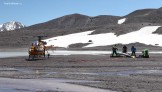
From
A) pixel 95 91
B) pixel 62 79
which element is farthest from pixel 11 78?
pixel 95 91

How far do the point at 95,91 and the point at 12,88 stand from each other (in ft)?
12.7

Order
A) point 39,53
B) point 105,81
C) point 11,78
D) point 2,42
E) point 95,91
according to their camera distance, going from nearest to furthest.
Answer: point 95,91 → point 105,81 → point 11,78 → point 39,53 → point 2,42

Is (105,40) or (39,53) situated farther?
(105,40)

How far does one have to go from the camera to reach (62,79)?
2541 centimetres

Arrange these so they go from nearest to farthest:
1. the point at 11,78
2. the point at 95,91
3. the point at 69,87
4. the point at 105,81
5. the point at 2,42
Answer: the point at 95,91
the point at 69,87
the point at 105,81
the point at 11,78
the point at 2,42

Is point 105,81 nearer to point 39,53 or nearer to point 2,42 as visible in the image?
point 39,53

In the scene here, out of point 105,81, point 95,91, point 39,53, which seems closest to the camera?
point 95,91

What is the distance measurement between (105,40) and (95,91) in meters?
77.4

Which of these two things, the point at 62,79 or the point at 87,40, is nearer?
the point at 62,79

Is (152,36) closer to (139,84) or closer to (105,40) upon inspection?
(105,40)

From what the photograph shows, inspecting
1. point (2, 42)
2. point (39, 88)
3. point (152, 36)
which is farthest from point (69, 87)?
point (2, 42)

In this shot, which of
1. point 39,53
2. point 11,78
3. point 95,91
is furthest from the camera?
point 39,53

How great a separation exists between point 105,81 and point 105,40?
240 ft

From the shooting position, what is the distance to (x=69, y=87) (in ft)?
69.6
